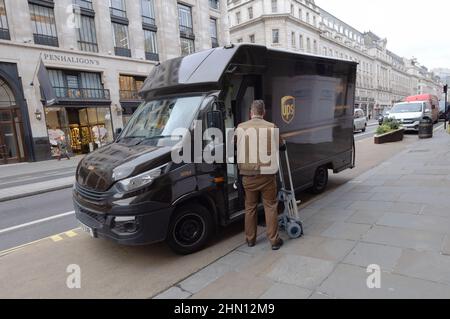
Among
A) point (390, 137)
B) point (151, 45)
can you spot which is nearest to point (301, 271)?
point (390, 137)

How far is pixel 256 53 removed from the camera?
4938 mm

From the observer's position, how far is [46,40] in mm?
A: 21453

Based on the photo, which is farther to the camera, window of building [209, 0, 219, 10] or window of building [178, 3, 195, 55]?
window of building [209, 0, 219, 10]

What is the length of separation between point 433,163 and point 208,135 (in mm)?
8172

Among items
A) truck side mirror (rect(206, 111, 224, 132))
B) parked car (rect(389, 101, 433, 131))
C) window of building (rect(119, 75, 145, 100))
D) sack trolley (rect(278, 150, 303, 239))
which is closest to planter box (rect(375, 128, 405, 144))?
parked car (rect(389, 101, 433, 131))

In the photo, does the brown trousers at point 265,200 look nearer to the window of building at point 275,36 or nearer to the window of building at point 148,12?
the window of building at point 148,12

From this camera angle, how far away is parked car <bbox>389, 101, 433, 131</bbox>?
1930 centimetres

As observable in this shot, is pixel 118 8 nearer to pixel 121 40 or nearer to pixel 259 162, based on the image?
pixel 121 40

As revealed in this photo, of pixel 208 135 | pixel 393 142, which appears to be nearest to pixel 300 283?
pixel 208 135

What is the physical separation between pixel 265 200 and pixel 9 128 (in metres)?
22.1

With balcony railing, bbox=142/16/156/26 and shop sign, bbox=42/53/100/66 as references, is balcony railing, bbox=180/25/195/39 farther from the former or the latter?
shop sign, bbox=42/53/100/66

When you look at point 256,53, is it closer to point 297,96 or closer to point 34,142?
point 297,96

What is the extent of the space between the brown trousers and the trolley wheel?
1.03 ft

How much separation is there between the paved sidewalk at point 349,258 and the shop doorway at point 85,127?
861 inches
